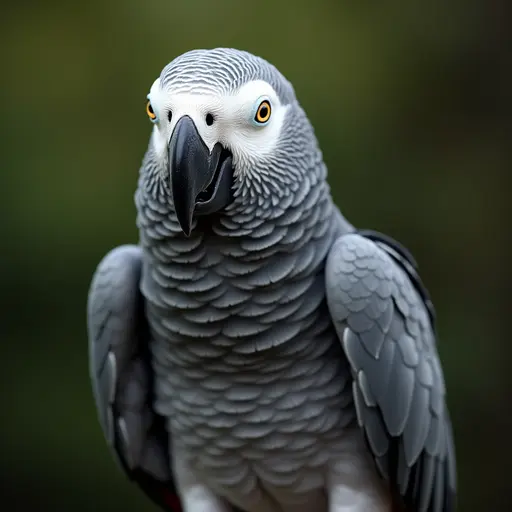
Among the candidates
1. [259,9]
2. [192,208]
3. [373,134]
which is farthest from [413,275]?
[259,9]

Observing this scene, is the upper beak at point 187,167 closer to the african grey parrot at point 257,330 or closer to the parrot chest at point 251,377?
the african grey parrot at point 257,330

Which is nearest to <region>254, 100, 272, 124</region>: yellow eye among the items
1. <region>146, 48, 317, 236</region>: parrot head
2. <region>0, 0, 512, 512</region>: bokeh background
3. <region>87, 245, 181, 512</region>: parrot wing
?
<region>146, 48, 317, 236</region>: parrot head

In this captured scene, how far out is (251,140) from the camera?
1.13 m

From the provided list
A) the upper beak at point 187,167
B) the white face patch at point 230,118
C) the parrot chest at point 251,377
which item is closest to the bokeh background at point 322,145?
the parrot chest at point 251,377

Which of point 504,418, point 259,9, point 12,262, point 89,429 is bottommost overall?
point 89,429

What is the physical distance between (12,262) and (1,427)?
24.1 inches

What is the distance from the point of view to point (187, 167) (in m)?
1.04

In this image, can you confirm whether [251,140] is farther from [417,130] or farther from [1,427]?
[1,427]

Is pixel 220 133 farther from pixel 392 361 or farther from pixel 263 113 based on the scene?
pixel 392 361

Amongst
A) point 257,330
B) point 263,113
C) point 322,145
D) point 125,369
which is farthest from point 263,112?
point 322,145

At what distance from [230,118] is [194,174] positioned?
106 mm

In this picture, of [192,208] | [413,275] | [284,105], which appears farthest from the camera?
[413,275]

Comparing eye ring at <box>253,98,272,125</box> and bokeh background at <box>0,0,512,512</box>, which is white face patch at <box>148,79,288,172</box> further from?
bokeh background at <box>0,0,512,512</box>

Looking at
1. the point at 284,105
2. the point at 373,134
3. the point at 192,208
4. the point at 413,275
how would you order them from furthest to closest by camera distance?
the point at 373,134
the point at 413,275
the point at 284,105
the point at 192,208
